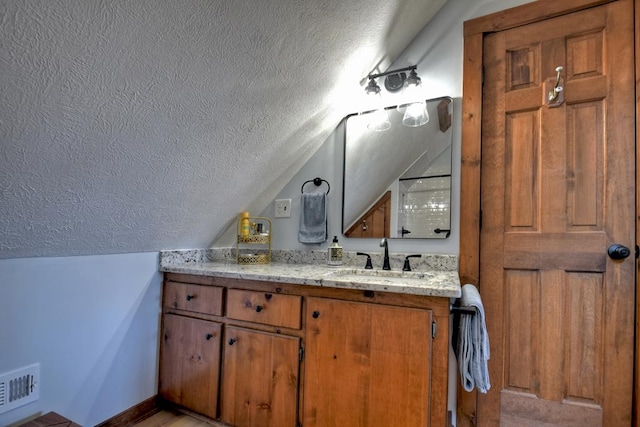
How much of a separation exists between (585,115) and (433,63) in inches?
29.4

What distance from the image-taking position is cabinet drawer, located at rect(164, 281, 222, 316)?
1.58 m

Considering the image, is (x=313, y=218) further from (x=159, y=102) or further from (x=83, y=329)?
(x=83, y=329)

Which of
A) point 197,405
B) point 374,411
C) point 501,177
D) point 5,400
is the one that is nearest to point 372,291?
point 374,411

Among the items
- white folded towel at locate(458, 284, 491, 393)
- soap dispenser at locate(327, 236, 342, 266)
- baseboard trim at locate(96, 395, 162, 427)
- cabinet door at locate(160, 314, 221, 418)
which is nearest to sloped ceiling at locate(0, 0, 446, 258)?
cabinet door at locate(160, 314, 221, 418)

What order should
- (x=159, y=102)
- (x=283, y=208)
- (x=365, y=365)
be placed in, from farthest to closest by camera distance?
1. (x=283, y=208)
2. (x=365, y=365)
3. (x=159, y=102)

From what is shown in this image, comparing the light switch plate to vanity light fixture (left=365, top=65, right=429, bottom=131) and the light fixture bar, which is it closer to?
vanity light fixture (left=365, top=65, right=429, bottom=131)

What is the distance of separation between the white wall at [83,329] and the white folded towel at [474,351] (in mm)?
1563

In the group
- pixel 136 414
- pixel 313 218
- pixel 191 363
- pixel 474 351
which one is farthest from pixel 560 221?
pixel 136 414

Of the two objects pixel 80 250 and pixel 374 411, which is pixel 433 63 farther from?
pixel 80 250

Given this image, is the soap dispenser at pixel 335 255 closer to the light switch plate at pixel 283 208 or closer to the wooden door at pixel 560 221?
the light switch plate at pixel 283 208

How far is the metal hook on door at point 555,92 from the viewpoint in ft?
4.70

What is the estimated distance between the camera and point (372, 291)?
4.05 feet

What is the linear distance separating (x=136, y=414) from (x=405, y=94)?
223 cm

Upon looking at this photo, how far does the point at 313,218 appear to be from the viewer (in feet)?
6.31
